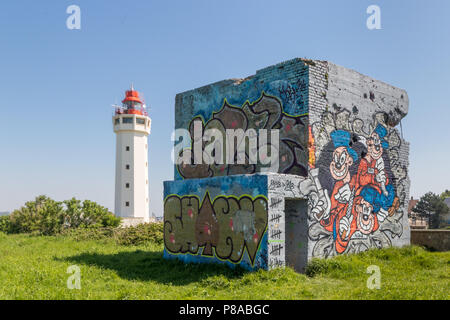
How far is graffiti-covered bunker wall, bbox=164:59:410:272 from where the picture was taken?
9562mm

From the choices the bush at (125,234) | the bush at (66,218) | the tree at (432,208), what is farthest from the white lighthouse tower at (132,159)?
the tree at (432,208)

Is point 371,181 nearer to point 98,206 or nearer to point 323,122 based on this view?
point 323,122

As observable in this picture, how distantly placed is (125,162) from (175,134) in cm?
1886

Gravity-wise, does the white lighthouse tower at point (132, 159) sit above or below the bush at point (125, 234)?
above

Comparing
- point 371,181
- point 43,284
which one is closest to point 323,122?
point 371,181

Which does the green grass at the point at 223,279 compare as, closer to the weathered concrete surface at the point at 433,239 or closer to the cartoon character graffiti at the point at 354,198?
the cartoon character graffiti at the point at 354,198

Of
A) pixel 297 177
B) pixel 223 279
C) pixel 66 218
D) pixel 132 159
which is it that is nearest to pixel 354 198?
pixel 297 177

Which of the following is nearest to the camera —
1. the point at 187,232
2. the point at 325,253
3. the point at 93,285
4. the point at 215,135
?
the point at 93,285

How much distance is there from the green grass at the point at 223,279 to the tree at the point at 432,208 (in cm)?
3644

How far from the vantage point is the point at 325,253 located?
10133 mm

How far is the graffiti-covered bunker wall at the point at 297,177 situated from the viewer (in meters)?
9.56

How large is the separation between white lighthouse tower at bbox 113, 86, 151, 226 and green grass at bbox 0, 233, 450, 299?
1906 cm

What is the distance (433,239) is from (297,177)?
291 inches

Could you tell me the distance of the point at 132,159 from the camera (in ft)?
104
